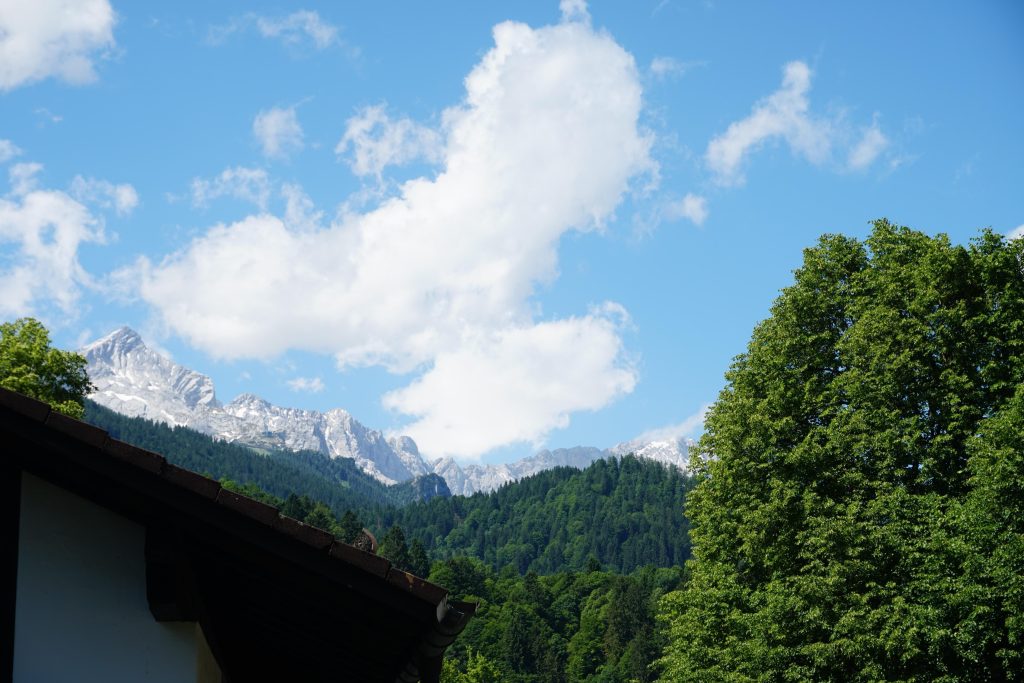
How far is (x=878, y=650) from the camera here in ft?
65.2

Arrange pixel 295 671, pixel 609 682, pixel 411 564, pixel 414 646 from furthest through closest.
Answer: pixel 411 564 → pixel 609 682 → pixel 295 671 → pixel 414 646

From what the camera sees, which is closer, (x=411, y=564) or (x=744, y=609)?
(x=744, y=609)

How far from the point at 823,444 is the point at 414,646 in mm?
18743

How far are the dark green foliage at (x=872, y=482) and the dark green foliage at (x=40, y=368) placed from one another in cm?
2279

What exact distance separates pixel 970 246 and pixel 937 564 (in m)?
8.36

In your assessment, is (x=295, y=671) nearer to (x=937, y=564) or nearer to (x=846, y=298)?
(x=937, y=564)

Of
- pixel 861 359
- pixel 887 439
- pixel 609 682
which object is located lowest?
pixel 609 682

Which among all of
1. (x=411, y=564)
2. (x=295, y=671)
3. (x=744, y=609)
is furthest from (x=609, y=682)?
(x=295, y=671)

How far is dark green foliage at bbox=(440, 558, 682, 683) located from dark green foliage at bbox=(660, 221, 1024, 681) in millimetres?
95632

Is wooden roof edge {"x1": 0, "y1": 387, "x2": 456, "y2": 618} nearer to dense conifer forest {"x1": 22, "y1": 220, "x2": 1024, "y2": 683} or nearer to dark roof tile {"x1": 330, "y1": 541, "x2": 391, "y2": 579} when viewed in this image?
dark roof tile {"x1": 330, "y1": 541, "x2": 391, "y2": 579}

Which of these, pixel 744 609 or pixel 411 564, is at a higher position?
pixel 411 564

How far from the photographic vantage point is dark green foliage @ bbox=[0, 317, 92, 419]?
32.4 meters

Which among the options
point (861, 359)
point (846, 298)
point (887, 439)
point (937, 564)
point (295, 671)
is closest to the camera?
point (295, 671)

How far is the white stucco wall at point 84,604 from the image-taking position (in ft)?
22.0
